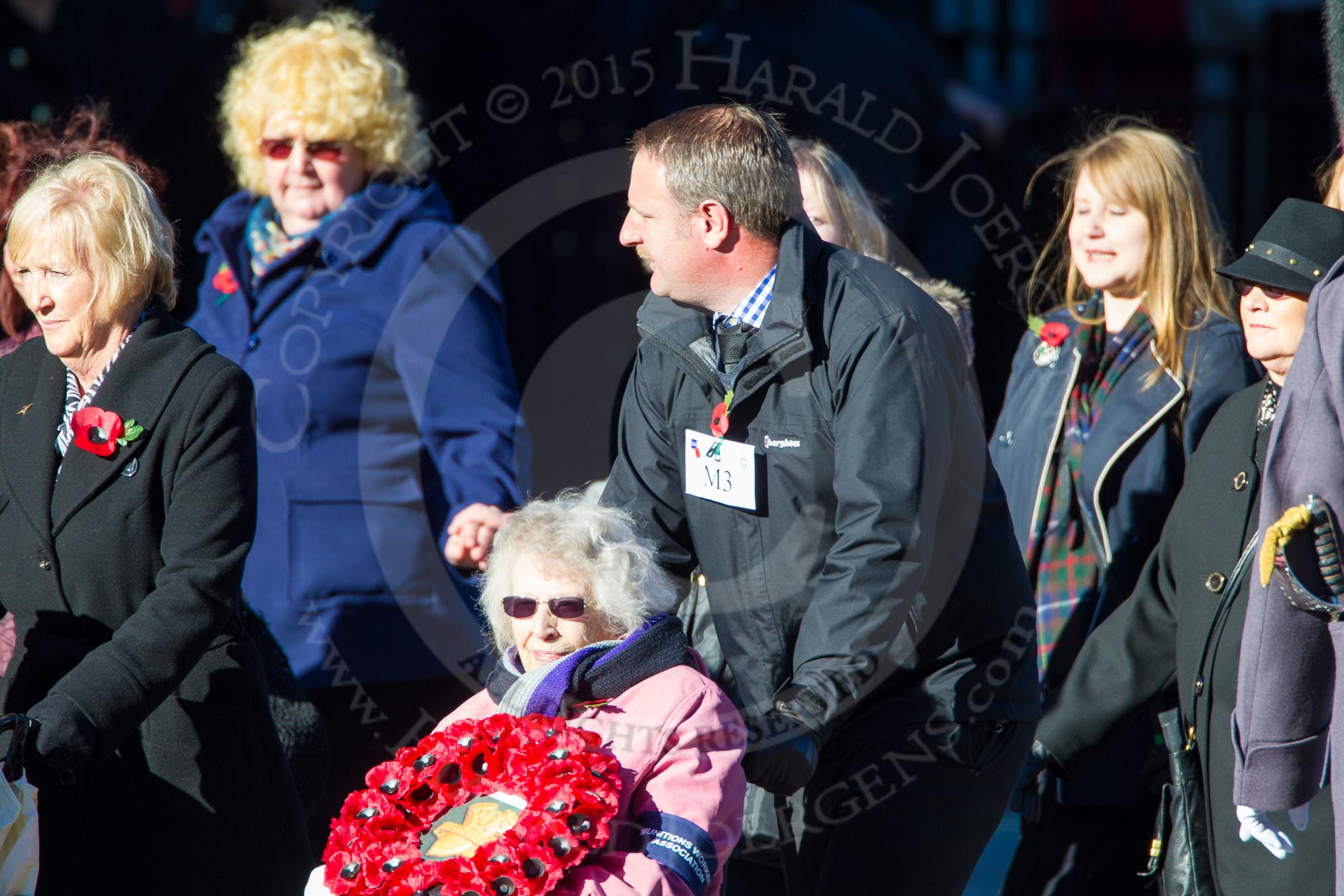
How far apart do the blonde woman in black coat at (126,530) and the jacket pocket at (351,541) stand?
116cm

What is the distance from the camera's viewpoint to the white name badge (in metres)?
2.72

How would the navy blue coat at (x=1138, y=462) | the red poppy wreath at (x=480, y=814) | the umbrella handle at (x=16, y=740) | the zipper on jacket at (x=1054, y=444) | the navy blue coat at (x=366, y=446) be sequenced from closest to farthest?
the red poppy wreath at (x=480, y=814)
the umbrella handle at (x=16, y=740)
the navy blue coat at (x=1138, y=462)
the zipper on jacket at (x=1054, y=444)
the navy blue coat at (x=366, y=446)

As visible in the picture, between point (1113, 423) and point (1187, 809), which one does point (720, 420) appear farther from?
point (1113, 423)

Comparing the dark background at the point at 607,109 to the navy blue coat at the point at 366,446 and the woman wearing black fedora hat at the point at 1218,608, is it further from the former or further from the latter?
the woman wearing black fedora hat at the point at 1218,608

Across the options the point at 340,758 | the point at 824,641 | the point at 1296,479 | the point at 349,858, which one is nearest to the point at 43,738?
the point at 349,858

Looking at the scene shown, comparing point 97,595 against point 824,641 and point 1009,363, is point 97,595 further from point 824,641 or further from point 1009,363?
point 1009,363

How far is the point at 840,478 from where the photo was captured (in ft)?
8.50

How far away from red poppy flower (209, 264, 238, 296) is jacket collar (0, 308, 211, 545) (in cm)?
135

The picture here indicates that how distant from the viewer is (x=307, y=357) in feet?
13.4

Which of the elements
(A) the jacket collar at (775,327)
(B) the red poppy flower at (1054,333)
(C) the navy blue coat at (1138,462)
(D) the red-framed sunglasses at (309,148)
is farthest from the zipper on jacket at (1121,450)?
(D) the red-framed sunglasses at (309,148)

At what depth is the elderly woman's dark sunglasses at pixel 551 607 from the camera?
2.62m

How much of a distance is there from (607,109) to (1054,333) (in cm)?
186

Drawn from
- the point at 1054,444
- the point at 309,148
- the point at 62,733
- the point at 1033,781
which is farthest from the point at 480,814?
the point at 309,148

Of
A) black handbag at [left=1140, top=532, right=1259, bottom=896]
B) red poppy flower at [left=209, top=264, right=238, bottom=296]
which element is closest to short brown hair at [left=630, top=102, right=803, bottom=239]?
black handbag at [left=1140, top=532, right=1259, bottom=896]
